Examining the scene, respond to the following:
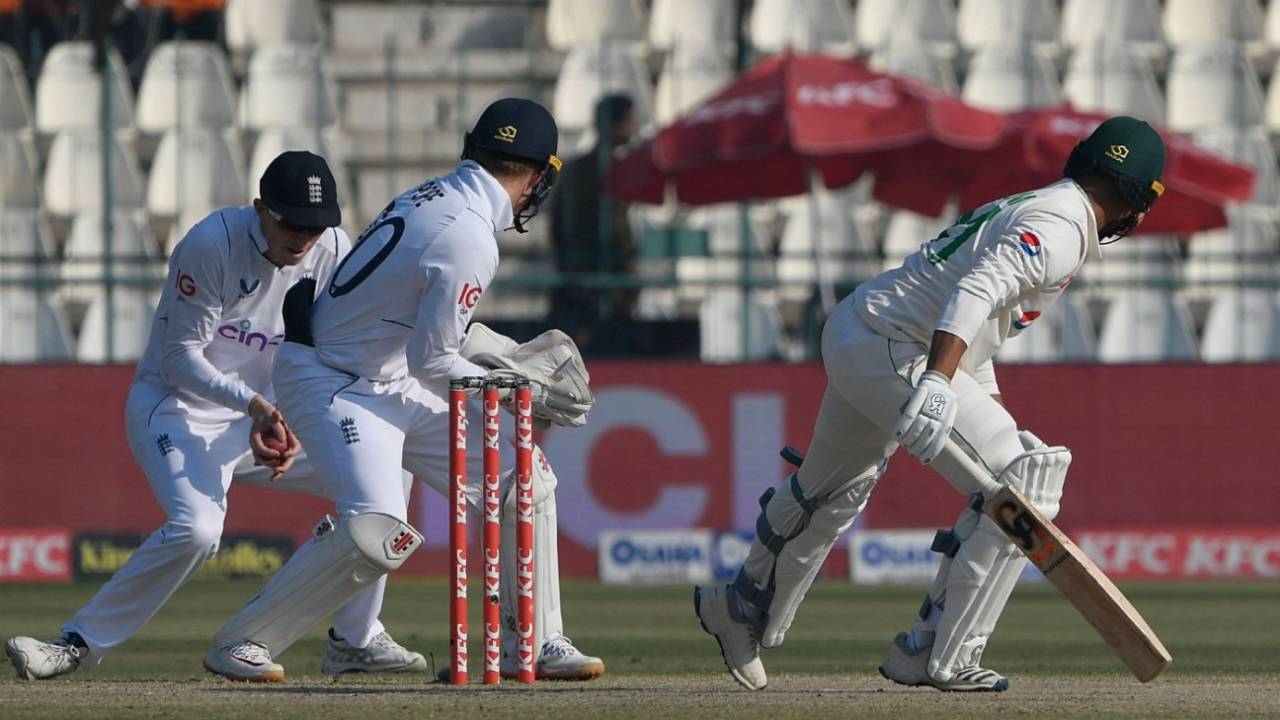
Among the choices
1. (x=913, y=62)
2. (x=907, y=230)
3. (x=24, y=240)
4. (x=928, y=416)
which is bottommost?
(x=907, y=230)

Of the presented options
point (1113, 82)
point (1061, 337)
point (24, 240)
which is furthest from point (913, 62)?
point (24, 240)

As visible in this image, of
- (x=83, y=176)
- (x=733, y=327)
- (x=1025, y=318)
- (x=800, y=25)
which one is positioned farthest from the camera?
(x=800, y=25)

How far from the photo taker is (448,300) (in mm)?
6371

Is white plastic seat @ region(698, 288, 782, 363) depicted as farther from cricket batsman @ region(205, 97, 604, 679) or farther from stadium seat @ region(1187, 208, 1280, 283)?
cricket batsman @ region(205, 97, 604, 679)

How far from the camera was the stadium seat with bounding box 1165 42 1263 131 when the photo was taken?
2002 cm

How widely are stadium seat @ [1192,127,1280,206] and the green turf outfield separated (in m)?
5.67

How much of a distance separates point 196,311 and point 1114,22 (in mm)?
15281

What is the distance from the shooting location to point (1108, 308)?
18.1m

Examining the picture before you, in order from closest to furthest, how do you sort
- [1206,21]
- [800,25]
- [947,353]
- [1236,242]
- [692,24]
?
1. [947,353]
2. [1236,242]
3. [800,25]
4. [692,24]
5. [1206,21]

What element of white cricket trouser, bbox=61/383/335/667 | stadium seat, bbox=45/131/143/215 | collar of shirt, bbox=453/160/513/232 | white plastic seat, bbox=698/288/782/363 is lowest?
white plastic seat, bbox=698/288/782/363

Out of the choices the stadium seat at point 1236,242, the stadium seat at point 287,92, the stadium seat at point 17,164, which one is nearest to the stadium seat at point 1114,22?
the stadium seat at point 1236,242

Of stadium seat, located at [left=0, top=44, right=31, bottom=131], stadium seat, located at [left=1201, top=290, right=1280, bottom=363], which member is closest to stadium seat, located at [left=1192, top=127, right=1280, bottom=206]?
stadium seat, located at [left=1201, top=290, right=1280, bottom=363]

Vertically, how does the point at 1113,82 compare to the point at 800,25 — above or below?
below

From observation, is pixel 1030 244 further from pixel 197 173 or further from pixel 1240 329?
pixel 197 173
